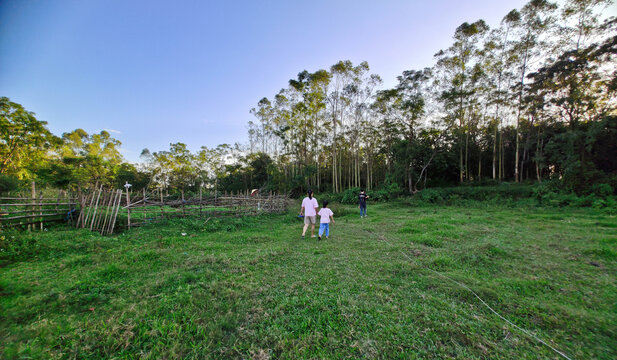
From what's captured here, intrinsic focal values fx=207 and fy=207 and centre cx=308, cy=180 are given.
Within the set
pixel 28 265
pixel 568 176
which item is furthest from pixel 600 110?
pixel 28 265

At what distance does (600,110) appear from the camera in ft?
39.1

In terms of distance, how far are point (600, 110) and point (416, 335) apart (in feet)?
63.6

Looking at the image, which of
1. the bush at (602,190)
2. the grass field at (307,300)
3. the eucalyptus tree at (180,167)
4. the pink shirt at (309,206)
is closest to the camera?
the grass field at (307,300)

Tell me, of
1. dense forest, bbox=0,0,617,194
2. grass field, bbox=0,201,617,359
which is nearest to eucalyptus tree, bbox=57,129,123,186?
dense forest, bbox=0,0,617,194

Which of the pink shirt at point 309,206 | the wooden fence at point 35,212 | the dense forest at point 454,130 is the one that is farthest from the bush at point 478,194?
the wooden fence at point 35,212

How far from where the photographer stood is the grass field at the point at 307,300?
6.34 feet

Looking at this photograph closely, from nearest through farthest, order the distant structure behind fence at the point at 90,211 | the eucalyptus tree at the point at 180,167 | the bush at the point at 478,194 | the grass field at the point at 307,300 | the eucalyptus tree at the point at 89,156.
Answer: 1. the grass field at the point at 307,300
2. the distant structure behind fence at the point at 90,211
3. the bush at the point at 478,194
4. the eucalyptus tree at the point at 89,156
5. the eucalyptus tree at the point at 180,167

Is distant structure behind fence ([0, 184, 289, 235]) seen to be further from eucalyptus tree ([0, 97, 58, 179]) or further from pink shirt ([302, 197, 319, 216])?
eucalyptus tree ([0, 97, 58, 179])

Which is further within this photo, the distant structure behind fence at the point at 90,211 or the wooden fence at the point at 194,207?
the wooden fence at the point at 194,207

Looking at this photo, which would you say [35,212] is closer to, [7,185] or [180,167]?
[7,185]

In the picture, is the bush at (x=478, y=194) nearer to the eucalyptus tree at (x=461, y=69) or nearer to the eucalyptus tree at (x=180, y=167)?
the eucalyptus tree at (x=461, y=69)

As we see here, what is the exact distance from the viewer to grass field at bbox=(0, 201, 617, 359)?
1.93 meters

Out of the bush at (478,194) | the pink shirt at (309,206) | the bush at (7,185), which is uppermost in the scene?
A: the bush at (7,185)

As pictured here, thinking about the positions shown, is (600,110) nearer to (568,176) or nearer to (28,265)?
(568,176)
